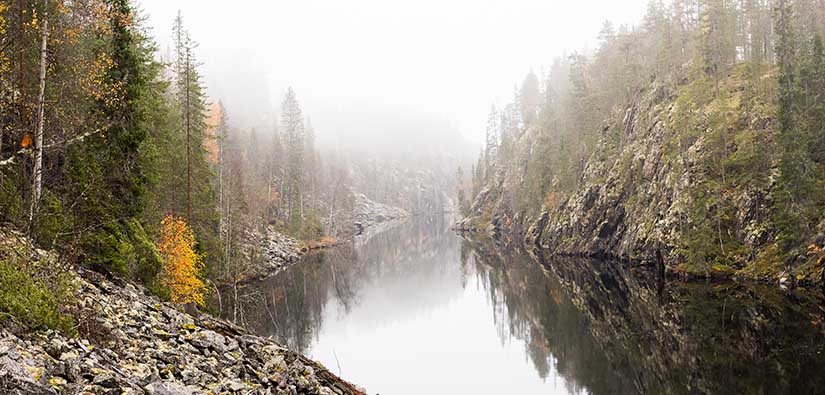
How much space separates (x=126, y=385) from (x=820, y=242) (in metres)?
47.4

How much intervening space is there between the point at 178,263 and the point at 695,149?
175 ft

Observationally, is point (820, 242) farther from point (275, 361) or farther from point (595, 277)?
point (275, 361)

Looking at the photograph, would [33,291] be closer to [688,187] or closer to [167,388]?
[167,388]

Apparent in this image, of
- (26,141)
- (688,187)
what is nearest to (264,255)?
(26,141)

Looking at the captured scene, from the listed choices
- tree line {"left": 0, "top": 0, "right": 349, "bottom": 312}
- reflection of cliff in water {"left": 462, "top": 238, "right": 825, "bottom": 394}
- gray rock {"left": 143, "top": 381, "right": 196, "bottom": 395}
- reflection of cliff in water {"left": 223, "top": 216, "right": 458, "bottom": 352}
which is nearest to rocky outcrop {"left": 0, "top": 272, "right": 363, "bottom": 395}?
gray rock {"left": 143, "top": 381, "right": 196, "bottom": 395}

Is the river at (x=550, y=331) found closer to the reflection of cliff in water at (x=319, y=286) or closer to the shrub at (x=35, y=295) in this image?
the reflection of cliff in water at (x=319, y=286)

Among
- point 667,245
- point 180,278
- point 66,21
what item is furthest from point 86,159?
point 667,245

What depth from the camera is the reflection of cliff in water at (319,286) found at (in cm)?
3447

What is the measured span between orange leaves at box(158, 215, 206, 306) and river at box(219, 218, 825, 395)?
304cm

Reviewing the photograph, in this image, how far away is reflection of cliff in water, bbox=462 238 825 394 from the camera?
22.8 meters

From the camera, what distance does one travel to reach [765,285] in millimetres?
41500

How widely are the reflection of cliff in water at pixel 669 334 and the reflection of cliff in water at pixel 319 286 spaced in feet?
46.4

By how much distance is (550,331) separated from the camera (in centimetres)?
3419

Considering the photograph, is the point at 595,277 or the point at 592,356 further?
the point at 595,277
